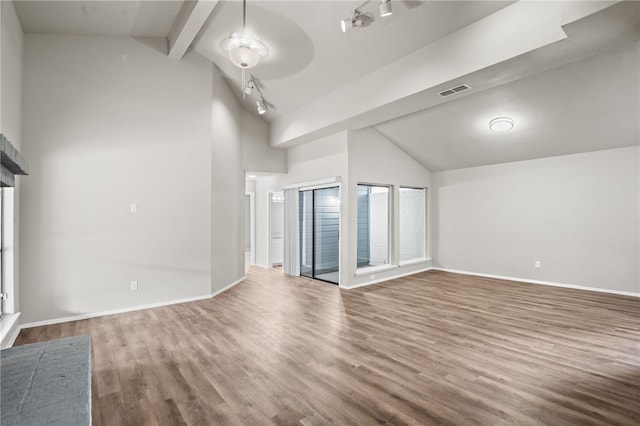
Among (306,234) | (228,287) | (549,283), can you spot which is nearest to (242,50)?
(228,287)

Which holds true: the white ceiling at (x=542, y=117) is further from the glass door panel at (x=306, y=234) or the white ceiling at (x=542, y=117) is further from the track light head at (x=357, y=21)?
the track light head at (x=357, y=21)

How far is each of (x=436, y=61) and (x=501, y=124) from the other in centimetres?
214

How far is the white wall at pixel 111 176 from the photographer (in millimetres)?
3906

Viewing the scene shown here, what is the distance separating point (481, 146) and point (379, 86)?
9.04ft

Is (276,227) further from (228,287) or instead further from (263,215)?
(228,287)

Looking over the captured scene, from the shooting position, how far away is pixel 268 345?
3.26m

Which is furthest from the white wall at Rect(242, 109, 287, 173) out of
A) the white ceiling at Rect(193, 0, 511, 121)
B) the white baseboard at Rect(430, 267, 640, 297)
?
the white baseboard at Rect(430, 267, 640, 297)

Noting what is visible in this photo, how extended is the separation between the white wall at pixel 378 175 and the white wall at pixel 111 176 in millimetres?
2480

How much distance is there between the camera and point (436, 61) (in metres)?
3.68

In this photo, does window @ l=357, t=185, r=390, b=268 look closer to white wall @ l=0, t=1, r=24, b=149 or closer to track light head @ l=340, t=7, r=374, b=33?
track light head @ l=340, t=7, r=374, b=33

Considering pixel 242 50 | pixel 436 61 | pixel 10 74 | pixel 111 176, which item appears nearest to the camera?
pixel 242 50

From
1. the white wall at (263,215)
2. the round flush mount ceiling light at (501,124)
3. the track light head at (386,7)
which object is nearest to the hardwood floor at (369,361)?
the round flush mount ceiling light at (501,124)

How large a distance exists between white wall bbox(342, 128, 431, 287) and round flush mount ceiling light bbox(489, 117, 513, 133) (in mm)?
1940

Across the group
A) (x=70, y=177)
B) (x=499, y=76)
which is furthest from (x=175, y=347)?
(x=499, y=76)
